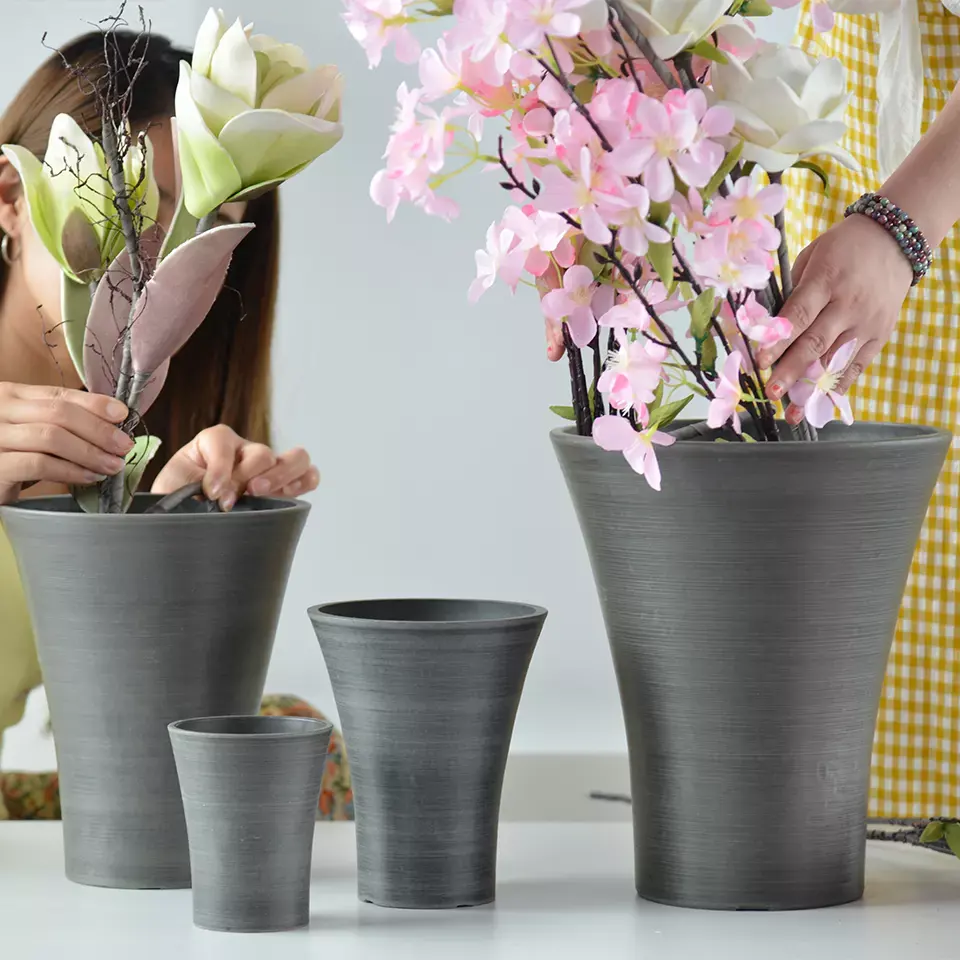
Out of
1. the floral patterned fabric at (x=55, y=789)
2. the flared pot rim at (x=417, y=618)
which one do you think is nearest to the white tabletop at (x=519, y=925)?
the flared pot rim at (x=417, y=618)

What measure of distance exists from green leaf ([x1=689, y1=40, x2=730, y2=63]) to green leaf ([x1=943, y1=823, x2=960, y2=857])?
368 millimetres

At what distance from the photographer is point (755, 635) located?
52 centimetres

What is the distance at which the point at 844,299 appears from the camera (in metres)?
0.51

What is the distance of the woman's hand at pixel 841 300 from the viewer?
19.5 inches

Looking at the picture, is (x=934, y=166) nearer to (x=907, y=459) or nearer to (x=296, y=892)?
(x=907, y=459)

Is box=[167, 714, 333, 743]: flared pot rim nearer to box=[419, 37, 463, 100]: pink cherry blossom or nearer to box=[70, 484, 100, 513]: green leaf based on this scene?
box=[70, 484, 100, 513]: green leaf

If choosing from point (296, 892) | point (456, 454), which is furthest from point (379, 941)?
point (456, 454)

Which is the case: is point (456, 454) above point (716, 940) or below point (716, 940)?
above

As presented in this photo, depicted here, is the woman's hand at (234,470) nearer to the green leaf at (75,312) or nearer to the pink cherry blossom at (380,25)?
the green leaf at (75,312)

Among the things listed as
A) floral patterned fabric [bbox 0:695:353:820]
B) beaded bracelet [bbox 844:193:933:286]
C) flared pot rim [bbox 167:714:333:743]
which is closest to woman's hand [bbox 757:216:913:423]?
beaded bracelet [bbox 844:193:933:286]

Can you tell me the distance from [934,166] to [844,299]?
0.32 ft

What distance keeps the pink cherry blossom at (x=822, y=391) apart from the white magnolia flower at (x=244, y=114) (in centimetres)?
21

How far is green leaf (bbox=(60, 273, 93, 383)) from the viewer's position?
A: 625 mm

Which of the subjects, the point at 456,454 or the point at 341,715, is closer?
the point at 341,715
